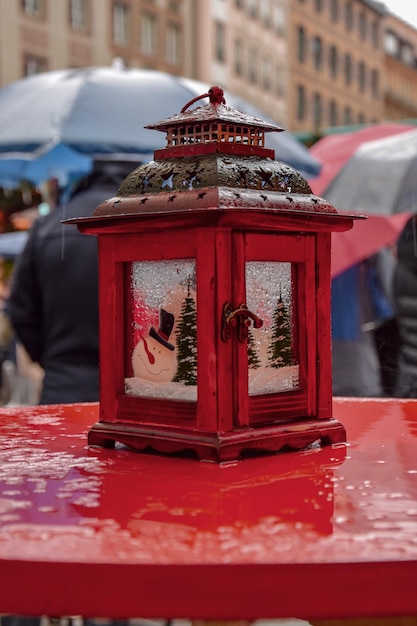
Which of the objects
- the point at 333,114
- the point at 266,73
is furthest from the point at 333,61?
the point at 266,73

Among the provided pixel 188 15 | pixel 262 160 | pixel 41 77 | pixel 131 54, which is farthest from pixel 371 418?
pixel 188 15

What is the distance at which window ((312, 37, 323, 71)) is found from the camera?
5150 centimetres

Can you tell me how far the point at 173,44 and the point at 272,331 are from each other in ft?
106

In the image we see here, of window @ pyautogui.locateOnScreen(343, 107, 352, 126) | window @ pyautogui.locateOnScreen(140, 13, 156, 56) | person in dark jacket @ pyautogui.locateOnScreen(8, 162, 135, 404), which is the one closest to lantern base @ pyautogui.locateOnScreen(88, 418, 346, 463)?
person in dark jacket @ pyautogui.locateOnScreen(8, 162, 135, 404)

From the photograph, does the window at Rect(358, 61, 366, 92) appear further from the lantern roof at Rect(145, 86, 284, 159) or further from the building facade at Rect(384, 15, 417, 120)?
the lantern roof at Rect(145, 86, 284, 159)

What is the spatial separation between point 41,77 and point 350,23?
176ft

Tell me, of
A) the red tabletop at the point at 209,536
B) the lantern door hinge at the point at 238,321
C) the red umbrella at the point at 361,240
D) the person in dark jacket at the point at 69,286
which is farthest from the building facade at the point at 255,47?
the red tabletop at the point at 209,536

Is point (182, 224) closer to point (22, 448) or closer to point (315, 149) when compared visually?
point (22, 448)

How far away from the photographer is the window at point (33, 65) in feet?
84.5

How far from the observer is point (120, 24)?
98.5 ft

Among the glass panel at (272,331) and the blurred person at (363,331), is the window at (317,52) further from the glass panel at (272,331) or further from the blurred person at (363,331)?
the glass panel at (272,331)

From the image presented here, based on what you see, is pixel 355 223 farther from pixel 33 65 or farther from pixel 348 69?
pixel 348 69

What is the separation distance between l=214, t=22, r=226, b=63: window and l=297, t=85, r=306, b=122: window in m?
12.7

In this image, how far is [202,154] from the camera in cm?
160
